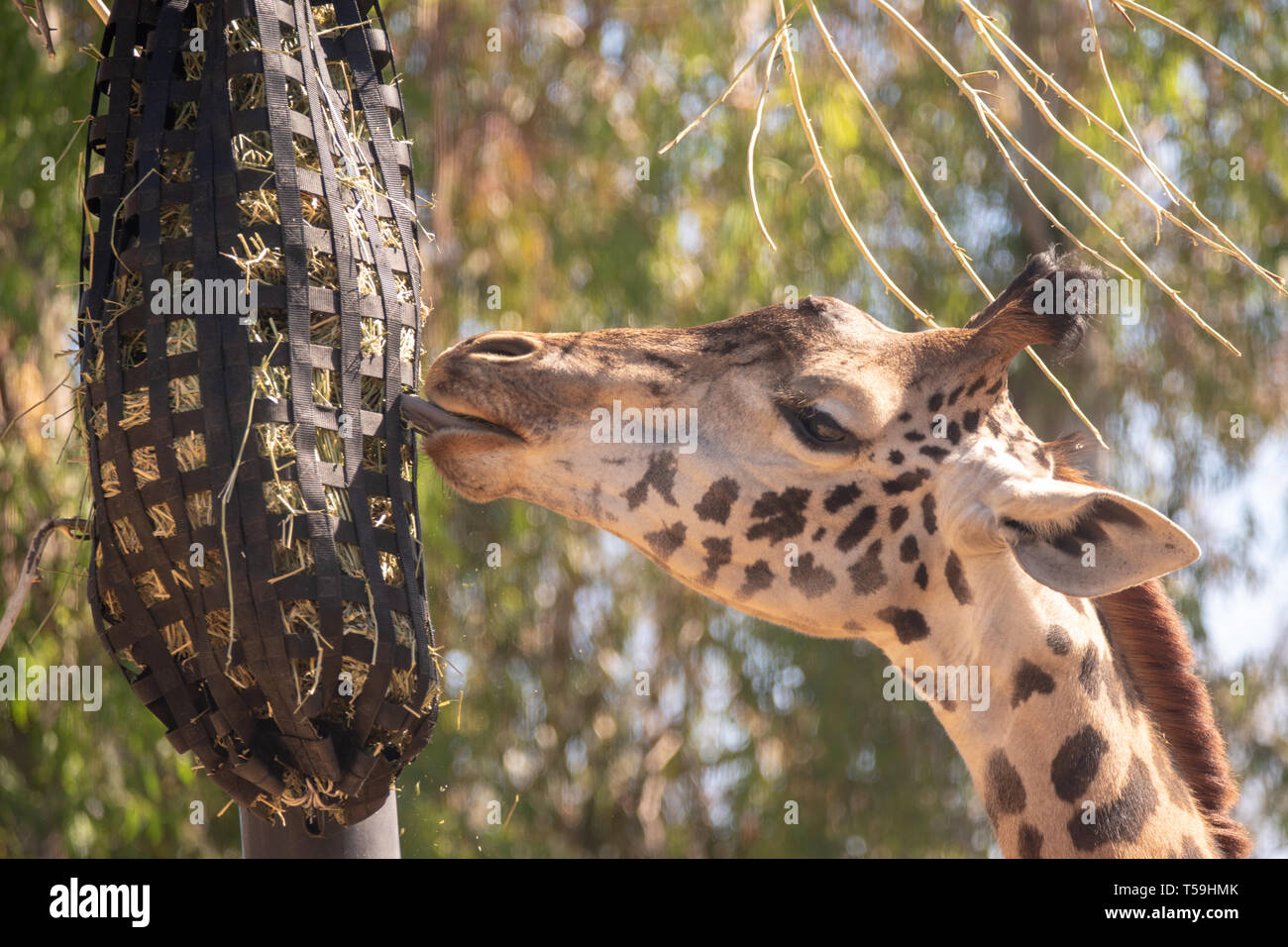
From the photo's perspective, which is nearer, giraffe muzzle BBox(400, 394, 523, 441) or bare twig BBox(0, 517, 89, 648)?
bare twig BBox(0, 517, 89, 648)

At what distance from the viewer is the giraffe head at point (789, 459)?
8.80ft

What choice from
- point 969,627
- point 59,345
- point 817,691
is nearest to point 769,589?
point 969,627

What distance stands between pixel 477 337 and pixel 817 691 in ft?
20.1

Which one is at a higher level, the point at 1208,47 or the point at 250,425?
the point at 1208,47

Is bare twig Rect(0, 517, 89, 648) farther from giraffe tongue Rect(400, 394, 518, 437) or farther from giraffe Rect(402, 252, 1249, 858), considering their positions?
giraffe Rect(402, 252, 1249, 858)

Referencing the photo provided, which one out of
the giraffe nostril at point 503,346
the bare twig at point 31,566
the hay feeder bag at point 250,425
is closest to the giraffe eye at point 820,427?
the giraffe nostril at point 503,346

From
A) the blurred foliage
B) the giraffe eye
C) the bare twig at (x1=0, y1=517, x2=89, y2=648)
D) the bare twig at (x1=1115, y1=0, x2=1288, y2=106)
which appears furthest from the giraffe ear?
the blurred foliage

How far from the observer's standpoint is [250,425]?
188 centimetres

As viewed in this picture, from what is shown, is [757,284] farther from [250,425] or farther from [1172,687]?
[250,425]

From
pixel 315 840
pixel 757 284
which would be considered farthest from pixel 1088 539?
pixel 757 284

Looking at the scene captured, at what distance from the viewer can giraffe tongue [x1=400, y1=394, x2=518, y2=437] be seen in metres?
2.18

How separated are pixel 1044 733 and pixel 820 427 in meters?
0.75

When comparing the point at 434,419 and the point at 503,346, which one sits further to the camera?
the point at 503,346
